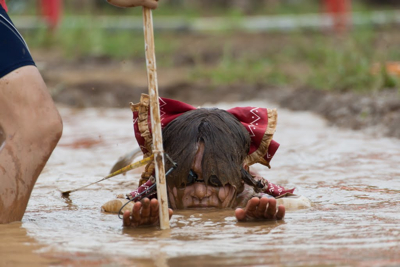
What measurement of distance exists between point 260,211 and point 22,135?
42.1 inches

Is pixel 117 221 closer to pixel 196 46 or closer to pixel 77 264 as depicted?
pixel 77 264

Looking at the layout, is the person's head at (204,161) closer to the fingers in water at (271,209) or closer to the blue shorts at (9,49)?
the fingers in water at (271,209)

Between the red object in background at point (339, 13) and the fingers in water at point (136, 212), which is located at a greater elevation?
the red object in background at point (339, 13)

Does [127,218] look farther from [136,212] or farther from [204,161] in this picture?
[204,161]

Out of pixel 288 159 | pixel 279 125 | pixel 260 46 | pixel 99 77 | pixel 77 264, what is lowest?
pixel 77 264

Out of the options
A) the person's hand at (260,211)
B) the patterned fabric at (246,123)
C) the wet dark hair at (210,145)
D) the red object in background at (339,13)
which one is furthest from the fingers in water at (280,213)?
the red object in background at (339,13)

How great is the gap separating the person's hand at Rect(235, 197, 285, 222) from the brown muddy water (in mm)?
48

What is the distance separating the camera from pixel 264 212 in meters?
3.01

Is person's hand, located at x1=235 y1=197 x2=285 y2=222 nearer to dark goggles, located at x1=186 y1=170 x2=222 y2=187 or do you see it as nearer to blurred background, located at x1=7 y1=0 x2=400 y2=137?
dark goggles, located at x1=186 y1=170 x2=222 y2=187

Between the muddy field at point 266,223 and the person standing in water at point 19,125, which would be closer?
the muddy field at point 266,223

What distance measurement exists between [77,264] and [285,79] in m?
7.59

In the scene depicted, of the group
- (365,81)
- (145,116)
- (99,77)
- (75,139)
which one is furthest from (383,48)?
(145,116)

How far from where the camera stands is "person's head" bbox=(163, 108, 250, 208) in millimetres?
3248

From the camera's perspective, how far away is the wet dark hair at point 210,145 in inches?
128
